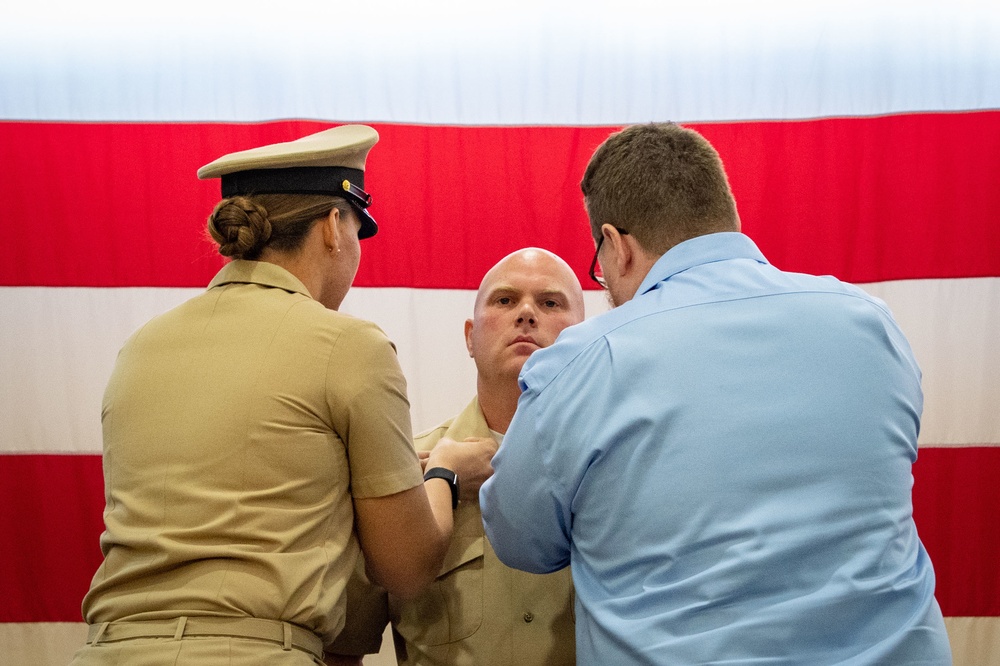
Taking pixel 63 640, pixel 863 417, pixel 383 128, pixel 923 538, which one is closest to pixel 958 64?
pixel 923 538

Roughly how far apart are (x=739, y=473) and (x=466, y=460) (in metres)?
0.72

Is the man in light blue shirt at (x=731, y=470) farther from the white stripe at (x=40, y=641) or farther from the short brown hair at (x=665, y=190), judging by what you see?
the white stripe at (x=40, y=641)

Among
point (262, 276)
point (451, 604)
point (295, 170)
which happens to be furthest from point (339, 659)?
point (295, 170)

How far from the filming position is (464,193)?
2.54 metres

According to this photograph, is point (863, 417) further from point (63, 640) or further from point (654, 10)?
point (63, 640)

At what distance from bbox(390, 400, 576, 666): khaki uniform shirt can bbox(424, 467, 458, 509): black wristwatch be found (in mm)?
197

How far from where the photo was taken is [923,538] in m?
2.49

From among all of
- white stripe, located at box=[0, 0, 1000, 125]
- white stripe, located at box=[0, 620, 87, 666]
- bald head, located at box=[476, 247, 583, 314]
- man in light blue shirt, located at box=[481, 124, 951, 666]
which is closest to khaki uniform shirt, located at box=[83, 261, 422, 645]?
man in light blue shirt, located at box=[481, 124, 951, 666]

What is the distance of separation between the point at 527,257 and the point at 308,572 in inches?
38.6

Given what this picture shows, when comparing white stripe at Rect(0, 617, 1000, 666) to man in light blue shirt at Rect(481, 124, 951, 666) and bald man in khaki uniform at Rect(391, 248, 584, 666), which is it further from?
man in light blue shirt at Rect(481, 124, 951, 666)

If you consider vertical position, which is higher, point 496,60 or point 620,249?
point 496,60

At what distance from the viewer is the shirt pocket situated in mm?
1689

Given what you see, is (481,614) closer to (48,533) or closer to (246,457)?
(246,457)

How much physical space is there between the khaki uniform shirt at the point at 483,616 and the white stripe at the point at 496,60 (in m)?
1.31
